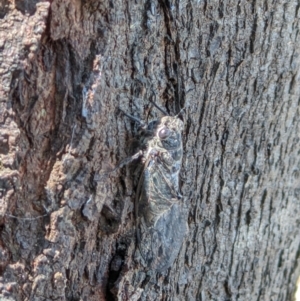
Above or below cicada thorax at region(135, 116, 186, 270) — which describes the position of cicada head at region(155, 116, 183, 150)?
above

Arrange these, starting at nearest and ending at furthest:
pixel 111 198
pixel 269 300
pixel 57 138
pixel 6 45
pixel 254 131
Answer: pixel 6 45
pixel 57 138
pixel 111 198
pixel 254 131
pixel 269 300

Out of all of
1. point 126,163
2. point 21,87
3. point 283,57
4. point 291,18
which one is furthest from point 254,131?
point 21,87

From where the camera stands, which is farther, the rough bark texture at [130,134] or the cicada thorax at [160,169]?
the cicada thorax at [160,169]

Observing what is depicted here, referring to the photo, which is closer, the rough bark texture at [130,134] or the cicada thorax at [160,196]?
the rough bark texture at [130,134]

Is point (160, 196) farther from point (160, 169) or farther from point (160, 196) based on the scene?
point (160, 169)

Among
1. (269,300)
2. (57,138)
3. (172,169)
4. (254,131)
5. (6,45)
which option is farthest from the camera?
(269,300)

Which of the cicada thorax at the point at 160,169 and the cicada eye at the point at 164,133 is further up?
the cicada eye at the point at 164,133

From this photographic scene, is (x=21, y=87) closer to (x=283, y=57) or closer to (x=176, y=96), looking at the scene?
(x=176, y=96)
